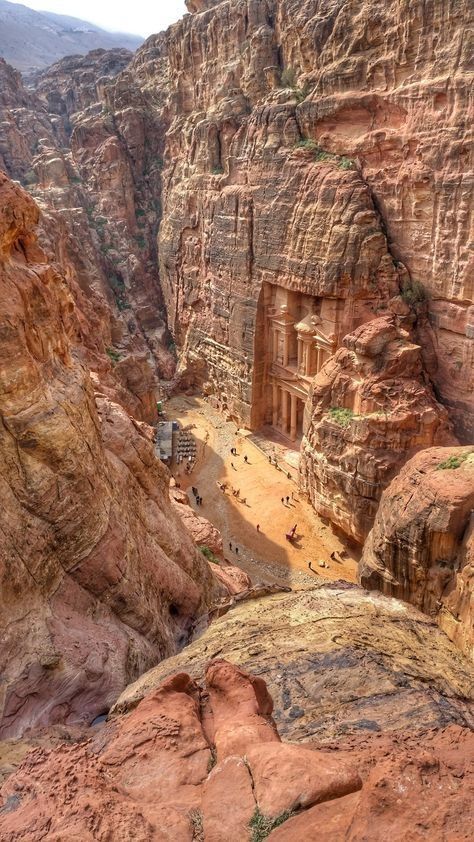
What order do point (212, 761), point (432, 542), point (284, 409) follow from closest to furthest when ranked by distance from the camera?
point (212, 761) < point (432, 542) < point (284, 409)

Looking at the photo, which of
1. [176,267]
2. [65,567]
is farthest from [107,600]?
[176,267]

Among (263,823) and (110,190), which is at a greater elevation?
(110,190)

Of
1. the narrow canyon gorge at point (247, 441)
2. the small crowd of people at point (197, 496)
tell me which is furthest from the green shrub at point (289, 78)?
Result: the small crowd of people at point (197, 496)

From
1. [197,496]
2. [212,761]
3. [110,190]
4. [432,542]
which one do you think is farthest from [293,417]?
[110,190]

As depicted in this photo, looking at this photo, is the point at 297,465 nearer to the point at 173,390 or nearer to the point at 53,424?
the point at 173,390

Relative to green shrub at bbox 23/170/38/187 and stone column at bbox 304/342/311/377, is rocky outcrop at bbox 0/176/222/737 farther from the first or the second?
green shrub at bbox 23/170/38/187

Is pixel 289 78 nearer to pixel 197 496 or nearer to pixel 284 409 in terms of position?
pixel 284 409

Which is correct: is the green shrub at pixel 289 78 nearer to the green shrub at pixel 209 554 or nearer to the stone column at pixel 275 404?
the stone column at pixel 275 404
